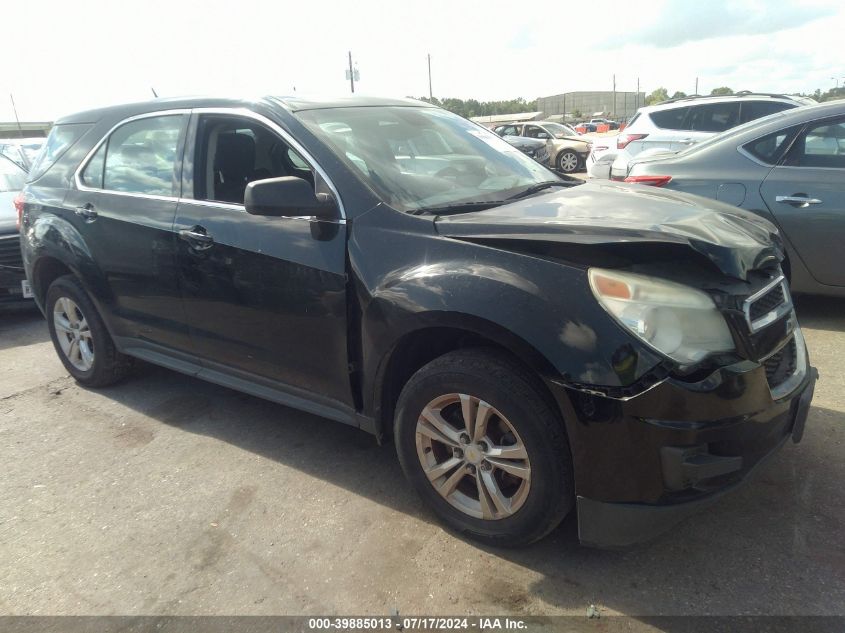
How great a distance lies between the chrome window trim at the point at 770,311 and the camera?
2.26 metres

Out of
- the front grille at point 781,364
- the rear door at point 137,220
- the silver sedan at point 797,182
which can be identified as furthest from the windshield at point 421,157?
the silver sedan at point 797,182

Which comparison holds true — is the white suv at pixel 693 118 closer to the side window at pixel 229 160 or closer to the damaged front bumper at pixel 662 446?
the side window at pixel 229 160

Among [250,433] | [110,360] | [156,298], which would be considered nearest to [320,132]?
[156,298]

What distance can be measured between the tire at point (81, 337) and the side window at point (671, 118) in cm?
807

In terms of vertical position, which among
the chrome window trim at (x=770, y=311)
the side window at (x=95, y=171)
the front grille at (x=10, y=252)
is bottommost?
the front grille at (x=10, y=252)

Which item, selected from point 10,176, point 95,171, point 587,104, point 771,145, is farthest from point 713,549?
point 587,104

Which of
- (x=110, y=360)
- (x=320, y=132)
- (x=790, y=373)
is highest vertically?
(x=320, y=132)

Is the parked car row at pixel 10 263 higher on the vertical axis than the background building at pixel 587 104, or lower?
lower

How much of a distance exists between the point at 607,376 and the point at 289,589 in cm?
144

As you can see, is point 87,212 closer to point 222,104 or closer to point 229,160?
point 229,160

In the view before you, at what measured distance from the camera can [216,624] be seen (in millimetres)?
2328

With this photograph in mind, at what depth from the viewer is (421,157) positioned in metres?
3.25

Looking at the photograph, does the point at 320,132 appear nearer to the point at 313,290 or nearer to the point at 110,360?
the point at 313,290

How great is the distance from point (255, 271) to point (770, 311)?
221cm
